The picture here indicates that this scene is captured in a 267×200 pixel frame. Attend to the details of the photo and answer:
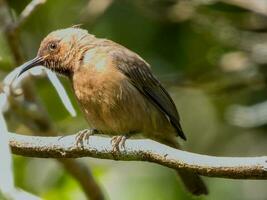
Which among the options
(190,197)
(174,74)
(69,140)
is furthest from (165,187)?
(69,140)

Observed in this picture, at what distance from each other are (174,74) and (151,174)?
97cm

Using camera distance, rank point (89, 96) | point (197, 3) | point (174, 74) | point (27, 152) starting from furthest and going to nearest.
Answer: point (174, 74)
point (197, 3)
point (89, 96)
point (27, 152)

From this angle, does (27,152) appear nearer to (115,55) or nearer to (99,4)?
(115,55)

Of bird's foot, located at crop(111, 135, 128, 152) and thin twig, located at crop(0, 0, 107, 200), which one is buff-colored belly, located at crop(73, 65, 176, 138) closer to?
thin twig, located at crop(0, 0, 107, 200)

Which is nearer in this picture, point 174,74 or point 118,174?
point 118,174

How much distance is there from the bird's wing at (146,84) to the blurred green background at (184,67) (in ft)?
2.91

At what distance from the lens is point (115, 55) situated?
6.27 m

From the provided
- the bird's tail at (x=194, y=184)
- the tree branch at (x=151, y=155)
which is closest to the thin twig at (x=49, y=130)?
the bird's tail at (x=194, y=184)

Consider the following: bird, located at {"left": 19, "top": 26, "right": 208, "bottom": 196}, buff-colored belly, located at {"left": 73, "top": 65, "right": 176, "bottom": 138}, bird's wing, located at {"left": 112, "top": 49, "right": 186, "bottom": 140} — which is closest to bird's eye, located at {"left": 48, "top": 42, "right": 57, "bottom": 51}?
bird, located at {"left": 19, "top": 26, "right": 208, "bottom": 196}

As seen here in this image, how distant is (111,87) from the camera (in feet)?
19.8

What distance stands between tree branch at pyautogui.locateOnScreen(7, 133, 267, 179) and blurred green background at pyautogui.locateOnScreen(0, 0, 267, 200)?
220cm

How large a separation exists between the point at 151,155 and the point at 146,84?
203 centimetres

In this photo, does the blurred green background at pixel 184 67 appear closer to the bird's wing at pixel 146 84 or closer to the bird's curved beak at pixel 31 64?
the bird's curved beak at pixel 31 64

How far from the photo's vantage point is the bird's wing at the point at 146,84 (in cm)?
627
